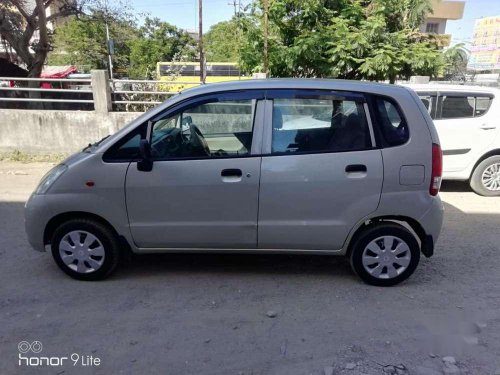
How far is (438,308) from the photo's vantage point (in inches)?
132

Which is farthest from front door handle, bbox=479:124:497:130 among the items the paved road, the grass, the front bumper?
the grass

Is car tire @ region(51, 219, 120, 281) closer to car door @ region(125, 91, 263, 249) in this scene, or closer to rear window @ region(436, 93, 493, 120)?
car door @ region(125, 91, 263, 249)

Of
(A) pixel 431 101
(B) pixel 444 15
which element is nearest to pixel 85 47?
(A) pixel 431 101

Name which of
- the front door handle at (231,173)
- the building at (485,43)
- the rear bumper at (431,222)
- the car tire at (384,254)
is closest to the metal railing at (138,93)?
the front door handle at (231,173)

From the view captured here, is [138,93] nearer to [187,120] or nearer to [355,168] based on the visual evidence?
[187,120]

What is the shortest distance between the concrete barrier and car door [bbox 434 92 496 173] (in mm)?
6249

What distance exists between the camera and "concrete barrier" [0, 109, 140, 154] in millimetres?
9109

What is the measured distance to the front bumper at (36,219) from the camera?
141 inches

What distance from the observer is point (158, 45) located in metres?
47.5

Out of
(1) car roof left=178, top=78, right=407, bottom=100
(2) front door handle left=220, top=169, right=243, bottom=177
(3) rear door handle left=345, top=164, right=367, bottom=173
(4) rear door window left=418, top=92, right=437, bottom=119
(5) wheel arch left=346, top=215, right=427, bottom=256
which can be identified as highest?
(1) car roof left=178, top=78, right=407, bottom=100

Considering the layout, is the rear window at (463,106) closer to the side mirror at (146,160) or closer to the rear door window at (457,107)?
the rear door window at (457,107)

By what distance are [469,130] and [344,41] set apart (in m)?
6.27

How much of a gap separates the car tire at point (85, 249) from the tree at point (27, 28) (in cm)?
1262

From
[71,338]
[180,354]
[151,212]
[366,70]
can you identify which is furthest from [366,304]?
[366,70]
